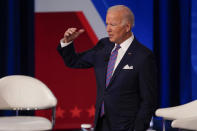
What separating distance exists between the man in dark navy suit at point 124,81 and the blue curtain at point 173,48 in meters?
2.90

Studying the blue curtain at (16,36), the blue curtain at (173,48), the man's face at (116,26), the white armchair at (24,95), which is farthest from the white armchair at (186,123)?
the blue curtain at (16,36)

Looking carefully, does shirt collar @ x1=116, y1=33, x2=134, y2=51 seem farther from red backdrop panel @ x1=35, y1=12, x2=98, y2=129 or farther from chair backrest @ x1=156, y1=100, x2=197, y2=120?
red backdrop panel @ x1=35, y1=12, x2=98, y2=129

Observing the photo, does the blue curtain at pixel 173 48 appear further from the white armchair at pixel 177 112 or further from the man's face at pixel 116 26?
the man's face at pixel 116 26

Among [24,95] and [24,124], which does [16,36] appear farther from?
[24,124]

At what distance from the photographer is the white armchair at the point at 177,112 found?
138 inches

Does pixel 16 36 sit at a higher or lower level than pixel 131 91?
higher

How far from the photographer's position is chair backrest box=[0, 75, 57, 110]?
12.8 ft

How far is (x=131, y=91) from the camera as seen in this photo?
2.65 m

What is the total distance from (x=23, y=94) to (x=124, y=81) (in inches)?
65.3

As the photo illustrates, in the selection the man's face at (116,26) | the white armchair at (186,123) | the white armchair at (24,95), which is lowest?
the white armchair at (186,123)

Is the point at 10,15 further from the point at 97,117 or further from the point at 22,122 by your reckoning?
the point at 97,117

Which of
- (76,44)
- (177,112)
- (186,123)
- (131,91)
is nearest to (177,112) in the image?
(177,112)

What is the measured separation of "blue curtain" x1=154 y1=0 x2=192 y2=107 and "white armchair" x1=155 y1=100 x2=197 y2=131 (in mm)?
2003

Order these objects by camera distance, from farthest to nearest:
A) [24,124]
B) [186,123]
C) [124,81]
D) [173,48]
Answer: [173,48] → [24,124] → [186,123] → [124,81]
